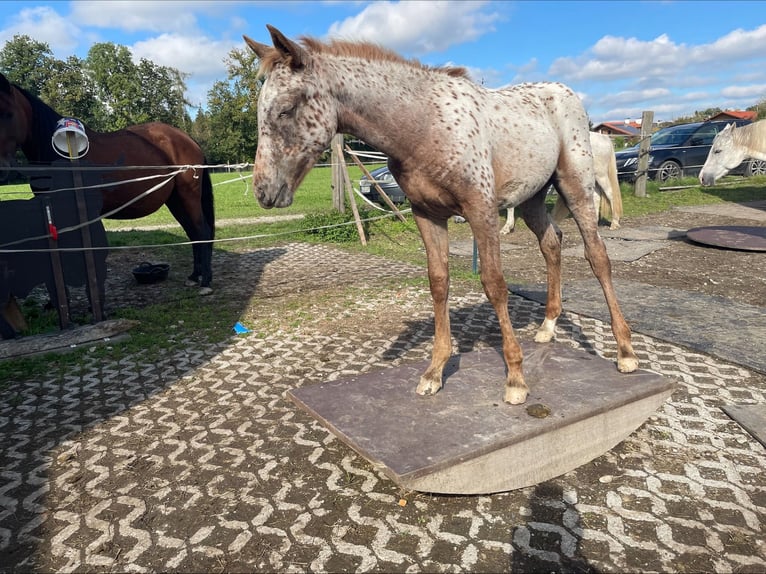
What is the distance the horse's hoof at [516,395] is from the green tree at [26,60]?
71.1m

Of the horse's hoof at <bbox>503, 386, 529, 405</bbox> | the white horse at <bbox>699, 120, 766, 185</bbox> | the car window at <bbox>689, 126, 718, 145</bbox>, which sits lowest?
the horse's hoof at <bbox>503, 386, 529, 405</bbox>

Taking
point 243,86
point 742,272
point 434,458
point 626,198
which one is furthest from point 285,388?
point 243,86

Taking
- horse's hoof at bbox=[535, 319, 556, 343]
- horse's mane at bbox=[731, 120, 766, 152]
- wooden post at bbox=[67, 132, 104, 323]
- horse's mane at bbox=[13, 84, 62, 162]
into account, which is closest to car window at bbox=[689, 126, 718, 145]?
horse's mane at bbox=[731, 120, 766, 152]

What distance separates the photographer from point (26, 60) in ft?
195

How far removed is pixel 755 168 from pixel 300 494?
2056 centimetres

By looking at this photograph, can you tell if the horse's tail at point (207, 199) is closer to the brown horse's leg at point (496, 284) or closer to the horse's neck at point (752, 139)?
the brown horse's leg at point (496, 284)

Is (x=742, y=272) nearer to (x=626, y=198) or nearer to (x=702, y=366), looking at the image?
(x=702, y=366)

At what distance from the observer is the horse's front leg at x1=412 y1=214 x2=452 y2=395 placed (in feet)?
9.75

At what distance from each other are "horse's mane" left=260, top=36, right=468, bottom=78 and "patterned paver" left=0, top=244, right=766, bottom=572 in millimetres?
2048

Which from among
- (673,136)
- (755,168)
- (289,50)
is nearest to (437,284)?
(289,50)

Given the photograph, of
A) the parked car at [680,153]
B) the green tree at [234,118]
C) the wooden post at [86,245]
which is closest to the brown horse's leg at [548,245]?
the wooden post at [86,245]

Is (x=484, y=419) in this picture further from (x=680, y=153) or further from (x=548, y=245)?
(x=680, y=153)

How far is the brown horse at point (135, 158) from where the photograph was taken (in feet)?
16.2

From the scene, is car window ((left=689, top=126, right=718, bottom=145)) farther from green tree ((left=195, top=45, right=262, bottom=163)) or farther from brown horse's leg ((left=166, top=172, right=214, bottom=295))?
green tree ((left=195, top=45, right=262, bottom=163))
